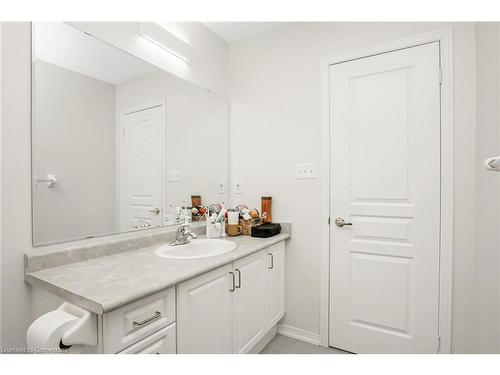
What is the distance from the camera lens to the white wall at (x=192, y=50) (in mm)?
1431

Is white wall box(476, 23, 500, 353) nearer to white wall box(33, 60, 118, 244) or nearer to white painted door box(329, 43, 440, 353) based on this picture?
white painted door box(329, 43, 440, 353)

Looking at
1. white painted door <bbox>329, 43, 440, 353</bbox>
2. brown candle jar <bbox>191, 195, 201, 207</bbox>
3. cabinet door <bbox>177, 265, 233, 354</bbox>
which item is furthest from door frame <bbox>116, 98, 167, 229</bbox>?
white painted door <bbox>329, 43, 440, 353</bbox>

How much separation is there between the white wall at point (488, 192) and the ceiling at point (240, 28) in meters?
1.30

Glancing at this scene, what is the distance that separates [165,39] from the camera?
169 cm

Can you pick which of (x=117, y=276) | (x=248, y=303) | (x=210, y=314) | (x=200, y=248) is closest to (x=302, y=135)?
(x=200, y=248)

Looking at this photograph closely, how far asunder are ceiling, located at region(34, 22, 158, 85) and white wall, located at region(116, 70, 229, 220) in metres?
0.06

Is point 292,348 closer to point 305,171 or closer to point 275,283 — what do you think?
point 275,283

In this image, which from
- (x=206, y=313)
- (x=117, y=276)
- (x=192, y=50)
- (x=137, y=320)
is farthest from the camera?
(x=192, y=50)

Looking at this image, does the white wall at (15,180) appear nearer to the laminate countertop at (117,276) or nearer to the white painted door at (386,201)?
the laminate countertop at (117,276)

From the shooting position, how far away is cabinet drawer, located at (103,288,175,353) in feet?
2.82

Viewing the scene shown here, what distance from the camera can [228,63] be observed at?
2307 millimetres

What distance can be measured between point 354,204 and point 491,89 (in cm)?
91

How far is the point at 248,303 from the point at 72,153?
1253 millimetres

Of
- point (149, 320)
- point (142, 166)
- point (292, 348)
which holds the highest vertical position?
point (142, 166)
